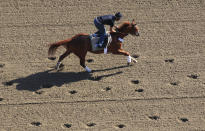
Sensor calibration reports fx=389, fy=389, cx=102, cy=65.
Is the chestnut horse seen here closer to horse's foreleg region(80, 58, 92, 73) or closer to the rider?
horse's foreleg region(80, 58, 92, 73)

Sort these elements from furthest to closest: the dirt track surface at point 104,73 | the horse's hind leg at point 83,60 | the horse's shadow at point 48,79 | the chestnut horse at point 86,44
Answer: the horse's shadow at point 48,79 < the horse's hind leg at point 83,60 < the chestnut horse at point 86,44 < the dirt track surface at point 104,73

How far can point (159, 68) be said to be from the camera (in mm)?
10852

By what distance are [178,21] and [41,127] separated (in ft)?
17.1

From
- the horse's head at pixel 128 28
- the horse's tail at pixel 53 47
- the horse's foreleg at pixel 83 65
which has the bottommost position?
the horse's foreleg at pixel 83 65

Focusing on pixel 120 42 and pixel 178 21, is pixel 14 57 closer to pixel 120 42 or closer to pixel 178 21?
pixel 120 42

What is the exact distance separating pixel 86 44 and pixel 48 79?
1455 millimetres

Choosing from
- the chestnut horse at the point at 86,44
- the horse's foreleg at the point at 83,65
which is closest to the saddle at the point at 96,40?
the chestnut horse at the point at 86,44

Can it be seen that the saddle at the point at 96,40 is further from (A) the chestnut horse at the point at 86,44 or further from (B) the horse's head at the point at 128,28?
(B) the horse's head at the point at 128,28

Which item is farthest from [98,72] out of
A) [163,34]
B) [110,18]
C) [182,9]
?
[182,9]

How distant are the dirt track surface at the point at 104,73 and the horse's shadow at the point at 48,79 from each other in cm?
3

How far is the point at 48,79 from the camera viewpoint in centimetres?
1059

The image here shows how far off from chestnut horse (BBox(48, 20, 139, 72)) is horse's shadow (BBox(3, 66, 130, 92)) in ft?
1.00

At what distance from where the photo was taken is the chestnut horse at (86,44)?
33.4 feet

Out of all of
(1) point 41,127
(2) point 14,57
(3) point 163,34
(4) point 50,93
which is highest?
(3) point 163,34
